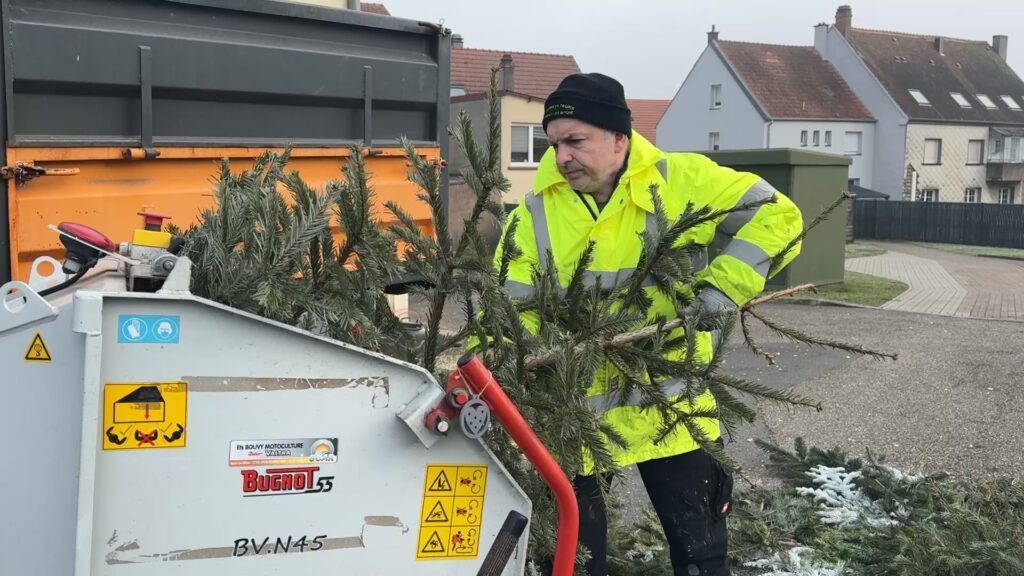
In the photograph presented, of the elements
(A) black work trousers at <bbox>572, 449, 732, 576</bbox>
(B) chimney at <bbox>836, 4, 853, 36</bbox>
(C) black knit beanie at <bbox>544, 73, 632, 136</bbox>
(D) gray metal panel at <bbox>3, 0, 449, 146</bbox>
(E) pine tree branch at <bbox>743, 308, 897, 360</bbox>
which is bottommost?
(A) black work trousers at <bbox>572, 449, 732, 576</bbox>

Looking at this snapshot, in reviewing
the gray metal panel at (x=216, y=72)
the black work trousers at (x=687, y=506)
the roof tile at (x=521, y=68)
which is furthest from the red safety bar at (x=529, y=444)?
the roof tile at (x=521, y=68)

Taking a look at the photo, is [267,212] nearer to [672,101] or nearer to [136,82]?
[136,82]

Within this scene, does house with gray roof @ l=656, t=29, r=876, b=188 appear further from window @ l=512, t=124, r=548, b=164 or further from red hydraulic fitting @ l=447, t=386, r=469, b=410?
red hydraulic fitting @ l=447, t=386, r=469, b=410

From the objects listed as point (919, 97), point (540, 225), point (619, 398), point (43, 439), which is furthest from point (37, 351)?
point (919, 97)

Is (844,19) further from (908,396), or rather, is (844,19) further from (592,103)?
(592,103)

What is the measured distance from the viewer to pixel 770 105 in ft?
143

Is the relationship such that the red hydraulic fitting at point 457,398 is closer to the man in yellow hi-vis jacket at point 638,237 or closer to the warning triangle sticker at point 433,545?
the warning triangle sticker at point 433,545

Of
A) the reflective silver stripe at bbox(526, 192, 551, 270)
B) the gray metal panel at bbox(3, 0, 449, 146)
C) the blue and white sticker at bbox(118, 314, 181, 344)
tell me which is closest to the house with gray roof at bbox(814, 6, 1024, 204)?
the gray metal panel at bbox(3, 0, 449, 146)

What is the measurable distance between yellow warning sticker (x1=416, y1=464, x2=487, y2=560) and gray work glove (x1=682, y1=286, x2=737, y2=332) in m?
Result: 0.73

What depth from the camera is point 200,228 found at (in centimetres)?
230

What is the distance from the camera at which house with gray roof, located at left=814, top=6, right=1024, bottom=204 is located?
4531 cm

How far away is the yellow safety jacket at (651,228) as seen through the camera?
295 cm

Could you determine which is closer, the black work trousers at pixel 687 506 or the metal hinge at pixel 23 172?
the black work trousers at pixel 687 506

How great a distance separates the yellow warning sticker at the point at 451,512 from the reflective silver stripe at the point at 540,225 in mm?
1141
